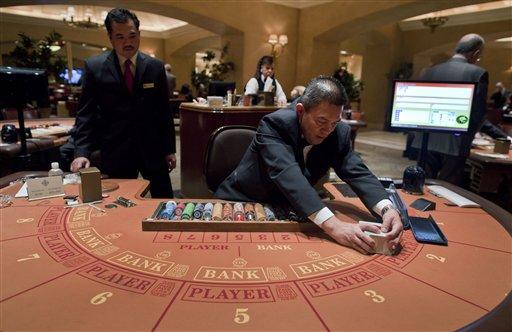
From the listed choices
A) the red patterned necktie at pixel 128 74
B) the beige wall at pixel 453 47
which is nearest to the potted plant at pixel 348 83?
the beige wall at pixel 453 47

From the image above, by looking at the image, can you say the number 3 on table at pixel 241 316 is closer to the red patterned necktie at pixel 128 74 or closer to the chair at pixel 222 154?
the chair at pixel 222 154

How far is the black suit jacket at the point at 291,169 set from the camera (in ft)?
4.38

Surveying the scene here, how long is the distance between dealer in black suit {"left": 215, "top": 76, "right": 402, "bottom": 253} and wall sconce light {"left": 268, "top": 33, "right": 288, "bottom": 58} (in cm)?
699

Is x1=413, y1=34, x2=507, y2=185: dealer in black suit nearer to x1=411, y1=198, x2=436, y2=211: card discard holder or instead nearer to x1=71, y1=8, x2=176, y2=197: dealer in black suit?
x1=411, y1=198, x2=436, y2=211: card discard holder

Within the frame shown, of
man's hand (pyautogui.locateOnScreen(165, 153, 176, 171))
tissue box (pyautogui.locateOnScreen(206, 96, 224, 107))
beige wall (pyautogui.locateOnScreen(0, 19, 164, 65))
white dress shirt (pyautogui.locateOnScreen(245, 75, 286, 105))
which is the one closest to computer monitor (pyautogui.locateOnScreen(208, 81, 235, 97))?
white dress shirt (pyautogui.locateOnScreen(245, 75, 286, 105))

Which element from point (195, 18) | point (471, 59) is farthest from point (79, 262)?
point (195, 18)

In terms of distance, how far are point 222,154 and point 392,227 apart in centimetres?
106

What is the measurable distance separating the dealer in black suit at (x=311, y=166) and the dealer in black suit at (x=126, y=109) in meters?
0.74

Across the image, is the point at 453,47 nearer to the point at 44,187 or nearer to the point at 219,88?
the point at 219,88

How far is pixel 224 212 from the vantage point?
1.36 metres

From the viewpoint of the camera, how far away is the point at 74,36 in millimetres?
11930

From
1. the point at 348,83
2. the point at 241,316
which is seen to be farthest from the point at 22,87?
the point at 348,83

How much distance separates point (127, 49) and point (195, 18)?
614 cm

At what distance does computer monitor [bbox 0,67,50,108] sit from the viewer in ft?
7.02
